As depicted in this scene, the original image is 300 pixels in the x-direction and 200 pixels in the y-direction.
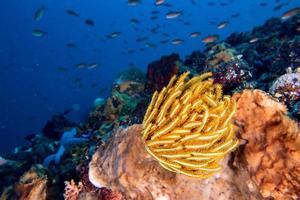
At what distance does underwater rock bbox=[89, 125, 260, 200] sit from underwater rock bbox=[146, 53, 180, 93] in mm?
5597

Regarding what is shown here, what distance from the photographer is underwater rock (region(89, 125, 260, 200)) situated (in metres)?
4.14

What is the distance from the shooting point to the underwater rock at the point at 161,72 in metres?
9.96

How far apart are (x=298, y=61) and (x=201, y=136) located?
226 inches

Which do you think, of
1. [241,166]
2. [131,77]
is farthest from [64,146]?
[241,166]

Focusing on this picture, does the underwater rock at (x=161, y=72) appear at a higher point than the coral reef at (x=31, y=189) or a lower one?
higher

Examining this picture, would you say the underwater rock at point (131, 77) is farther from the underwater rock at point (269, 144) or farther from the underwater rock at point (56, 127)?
the underwater rock at point (269, 144)

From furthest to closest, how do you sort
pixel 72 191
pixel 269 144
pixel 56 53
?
pixel 56 53, pixel 72 191, pixel 269 144

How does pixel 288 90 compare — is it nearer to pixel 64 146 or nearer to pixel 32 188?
pixel 32 188

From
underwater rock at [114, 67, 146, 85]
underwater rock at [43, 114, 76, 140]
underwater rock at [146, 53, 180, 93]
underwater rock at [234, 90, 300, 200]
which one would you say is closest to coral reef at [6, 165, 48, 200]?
underwater rock at [234, 90, 300, 200]

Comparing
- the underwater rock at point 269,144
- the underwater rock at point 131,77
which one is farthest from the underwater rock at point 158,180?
the underwater rock at point 131,77

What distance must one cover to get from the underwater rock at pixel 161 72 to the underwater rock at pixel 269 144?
5388mm

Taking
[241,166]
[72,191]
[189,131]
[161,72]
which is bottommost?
[72,191]

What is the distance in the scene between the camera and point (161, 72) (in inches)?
406

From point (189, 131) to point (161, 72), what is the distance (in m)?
6.76
